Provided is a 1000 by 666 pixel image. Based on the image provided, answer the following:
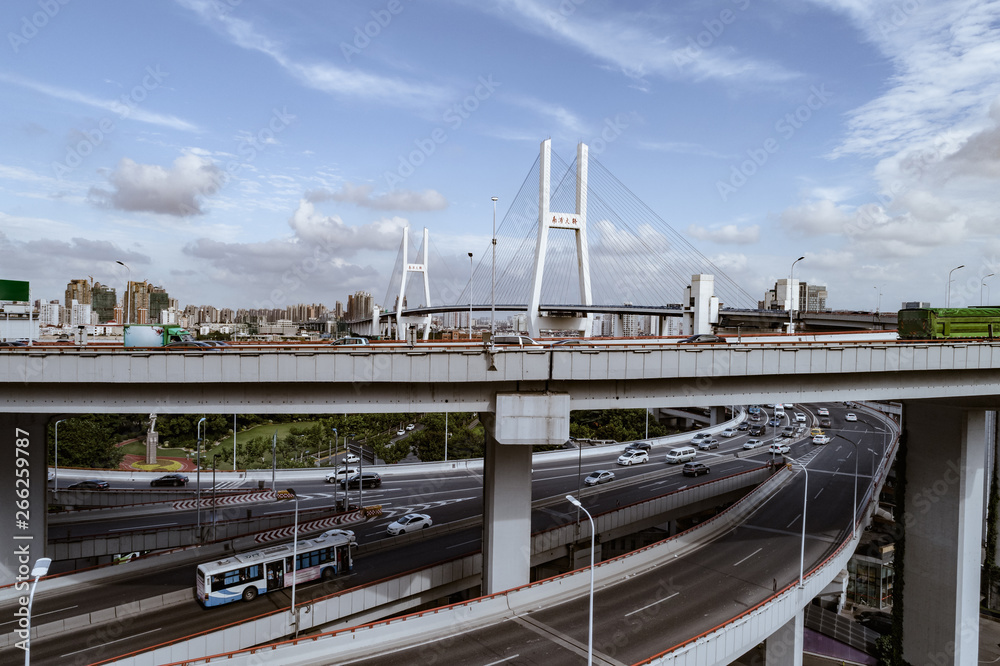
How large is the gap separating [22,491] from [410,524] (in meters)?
16.1

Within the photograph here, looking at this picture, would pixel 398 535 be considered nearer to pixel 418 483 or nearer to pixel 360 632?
pixel 360 632

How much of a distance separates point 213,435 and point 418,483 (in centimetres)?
3663

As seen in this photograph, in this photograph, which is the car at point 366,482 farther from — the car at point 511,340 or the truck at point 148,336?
the car at point 511,340

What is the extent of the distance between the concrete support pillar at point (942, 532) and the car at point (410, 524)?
2517cm

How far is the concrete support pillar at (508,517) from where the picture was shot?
1903 cm

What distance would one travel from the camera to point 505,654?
639 inches

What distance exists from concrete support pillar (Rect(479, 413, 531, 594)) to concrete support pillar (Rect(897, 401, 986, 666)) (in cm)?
2232

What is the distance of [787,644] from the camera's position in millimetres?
23891

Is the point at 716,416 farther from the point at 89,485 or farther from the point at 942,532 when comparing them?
the point at 89,485

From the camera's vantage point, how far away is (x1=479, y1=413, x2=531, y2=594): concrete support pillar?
1903cm

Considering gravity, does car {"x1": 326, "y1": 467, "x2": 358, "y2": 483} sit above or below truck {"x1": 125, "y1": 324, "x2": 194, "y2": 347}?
below

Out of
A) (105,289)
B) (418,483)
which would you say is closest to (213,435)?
(105,289)

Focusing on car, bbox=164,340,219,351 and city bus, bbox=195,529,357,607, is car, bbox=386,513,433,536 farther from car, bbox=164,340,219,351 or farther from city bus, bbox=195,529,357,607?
car, bbox=164,340,219,351

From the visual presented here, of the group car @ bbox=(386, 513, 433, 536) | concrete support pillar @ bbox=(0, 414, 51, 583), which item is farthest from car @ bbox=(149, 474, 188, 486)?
car @ bbox=(386, 513, 433, 536)
